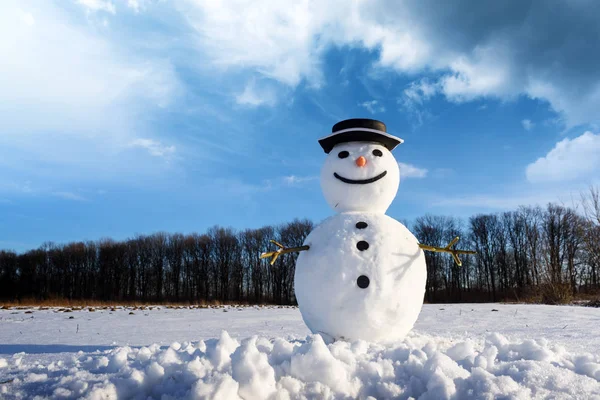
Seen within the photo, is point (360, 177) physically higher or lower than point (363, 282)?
higher

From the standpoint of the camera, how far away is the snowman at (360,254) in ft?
13.5

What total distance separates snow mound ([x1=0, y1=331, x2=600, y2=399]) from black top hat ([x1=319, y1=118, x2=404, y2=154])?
8.04 feet

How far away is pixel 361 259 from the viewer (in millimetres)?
4160

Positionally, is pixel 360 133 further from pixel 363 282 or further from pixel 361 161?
pixel 363 282

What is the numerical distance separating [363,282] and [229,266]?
2705 cm

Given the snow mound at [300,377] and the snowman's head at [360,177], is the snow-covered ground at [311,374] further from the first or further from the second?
the snowman's head at [360,177]

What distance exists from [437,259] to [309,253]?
86.5ft

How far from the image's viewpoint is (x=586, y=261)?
2398cm

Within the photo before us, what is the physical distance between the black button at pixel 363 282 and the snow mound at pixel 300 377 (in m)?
1.00

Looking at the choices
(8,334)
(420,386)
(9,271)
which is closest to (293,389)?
(420,386)

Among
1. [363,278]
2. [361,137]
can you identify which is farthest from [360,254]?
[361,137]

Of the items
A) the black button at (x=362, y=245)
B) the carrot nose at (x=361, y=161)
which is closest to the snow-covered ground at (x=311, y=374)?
the black button at (x=362, y=245)

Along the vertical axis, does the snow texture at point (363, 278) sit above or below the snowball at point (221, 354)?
above

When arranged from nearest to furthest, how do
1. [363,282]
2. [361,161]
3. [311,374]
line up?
[311,374]
[363,282]
[361,161]
